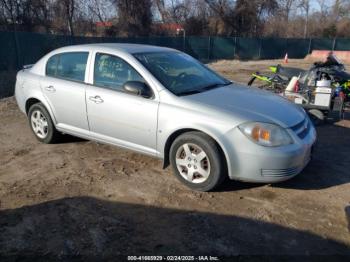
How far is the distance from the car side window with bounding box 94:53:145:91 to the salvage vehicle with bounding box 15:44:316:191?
0.04 feet

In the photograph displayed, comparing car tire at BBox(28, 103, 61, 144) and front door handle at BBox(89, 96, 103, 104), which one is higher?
front door handle at BBox(89, 96, 103, 104)

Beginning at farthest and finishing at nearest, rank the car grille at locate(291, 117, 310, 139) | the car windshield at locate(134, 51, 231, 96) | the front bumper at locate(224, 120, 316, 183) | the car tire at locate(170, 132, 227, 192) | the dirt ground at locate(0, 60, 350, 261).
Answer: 1. the car windshield at locate(134, 51, 231, 96)
2. the car grille at locate(291, 117, 310, 139)
3. the car tire at locate(170, 132, 227, 192)
4. the front bumper at locate(224, 120, 316, 183)
5. the dirt ground at locate(0, 60, 350, 261)

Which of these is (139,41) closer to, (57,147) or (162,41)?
(162,41)

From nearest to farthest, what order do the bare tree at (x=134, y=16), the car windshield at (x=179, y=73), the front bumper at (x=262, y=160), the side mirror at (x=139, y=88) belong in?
1. the front bumper at (x=262, y=160)
2. the side mirror at (x=139, y=88)
3. the car windshield at (x=179, y=73)
4. the bare tree at (x=134, y=16)

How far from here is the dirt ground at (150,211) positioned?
331 cm

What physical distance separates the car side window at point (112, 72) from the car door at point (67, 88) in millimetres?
248

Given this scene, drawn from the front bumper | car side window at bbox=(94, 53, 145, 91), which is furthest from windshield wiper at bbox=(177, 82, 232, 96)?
the front bumper

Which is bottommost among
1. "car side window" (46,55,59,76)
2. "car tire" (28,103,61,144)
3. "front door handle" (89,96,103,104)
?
"car tire" (28,103,61,144)

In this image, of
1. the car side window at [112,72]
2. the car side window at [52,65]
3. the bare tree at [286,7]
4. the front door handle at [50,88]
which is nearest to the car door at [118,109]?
the car side window at [112,72]

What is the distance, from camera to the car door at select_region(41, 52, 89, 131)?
521 centimetres

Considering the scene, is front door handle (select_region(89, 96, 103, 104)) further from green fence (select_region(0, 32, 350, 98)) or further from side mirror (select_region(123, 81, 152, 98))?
green fence (select_region(0, 32, 350, 98))

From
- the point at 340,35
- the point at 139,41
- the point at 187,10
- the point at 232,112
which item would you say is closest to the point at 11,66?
the point at 139,41

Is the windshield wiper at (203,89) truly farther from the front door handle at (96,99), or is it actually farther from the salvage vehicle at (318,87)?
the salvage vehicle at (318,87)

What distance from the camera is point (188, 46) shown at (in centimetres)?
3025
